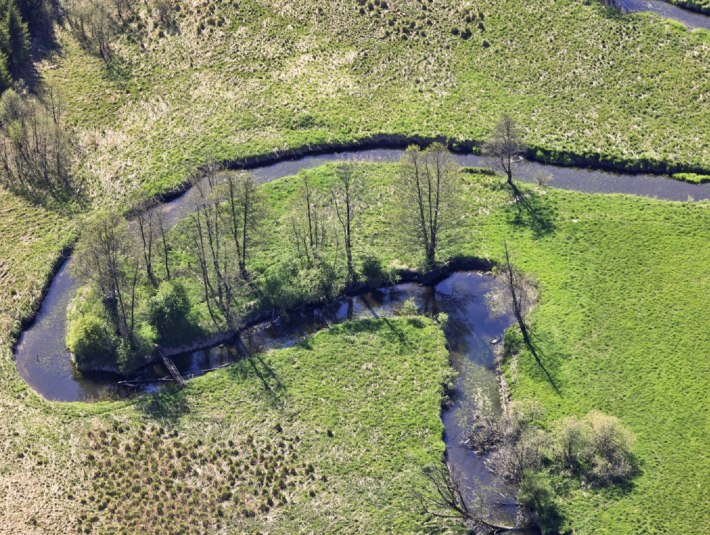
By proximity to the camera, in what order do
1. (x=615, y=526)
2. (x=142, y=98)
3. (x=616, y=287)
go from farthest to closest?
(x=142, y=98)
(x=616, y=287)
(x=615, y=526)

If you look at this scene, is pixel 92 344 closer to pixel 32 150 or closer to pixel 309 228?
pixel 309 228

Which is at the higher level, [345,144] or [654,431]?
[345,144]

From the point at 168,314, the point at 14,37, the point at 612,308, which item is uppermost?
the point at 14,37

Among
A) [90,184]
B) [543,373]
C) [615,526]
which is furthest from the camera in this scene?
[90,184]

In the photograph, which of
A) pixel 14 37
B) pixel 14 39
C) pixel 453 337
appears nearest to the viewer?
pixel 453 337

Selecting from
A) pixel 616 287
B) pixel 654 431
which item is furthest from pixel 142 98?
pixel 654 431

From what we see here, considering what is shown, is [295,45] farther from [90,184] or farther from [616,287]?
[616,287]

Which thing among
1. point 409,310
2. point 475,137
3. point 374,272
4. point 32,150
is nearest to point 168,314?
point 374,272
